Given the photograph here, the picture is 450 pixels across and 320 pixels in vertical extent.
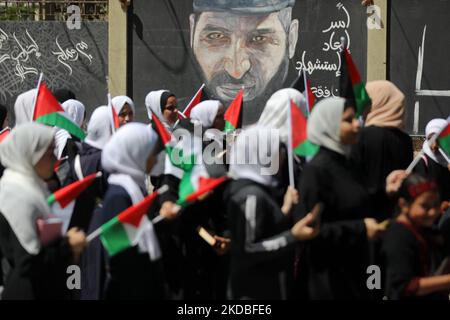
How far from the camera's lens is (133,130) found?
14.8 ft

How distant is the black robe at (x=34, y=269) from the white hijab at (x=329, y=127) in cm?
133

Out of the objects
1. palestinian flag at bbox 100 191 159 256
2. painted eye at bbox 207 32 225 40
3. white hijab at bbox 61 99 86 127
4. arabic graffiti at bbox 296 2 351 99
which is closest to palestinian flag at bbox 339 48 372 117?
palestinian flag at bbox 100 191 159 256

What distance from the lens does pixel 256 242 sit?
4.25m

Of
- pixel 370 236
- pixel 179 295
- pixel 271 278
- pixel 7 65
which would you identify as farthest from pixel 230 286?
pixel 7 65

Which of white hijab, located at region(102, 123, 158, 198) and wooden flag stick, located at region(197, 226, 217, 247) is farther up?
white hijab, located at region(102, 123, 158, 198)

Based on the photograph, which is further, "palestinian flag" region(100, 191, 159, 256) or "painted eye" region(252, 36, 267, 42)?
"painted eye" region(252, 36, 267, 42)

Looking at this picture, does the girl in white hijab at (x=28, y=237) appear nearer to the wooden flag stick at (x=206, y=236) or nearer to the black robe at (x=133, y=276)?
the black robe at (x=133, y=276)

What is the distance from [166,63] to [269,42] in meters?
1.63

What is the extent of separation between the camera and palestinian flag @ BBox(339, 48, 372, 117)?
5262 mm

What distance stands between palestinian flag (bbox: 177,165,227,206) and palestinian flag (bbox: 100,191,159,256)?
38cm

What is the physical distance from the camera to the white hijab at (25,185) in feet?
13.7

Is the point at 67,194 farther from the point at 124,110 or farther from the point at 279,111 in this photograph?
the point at 124,110

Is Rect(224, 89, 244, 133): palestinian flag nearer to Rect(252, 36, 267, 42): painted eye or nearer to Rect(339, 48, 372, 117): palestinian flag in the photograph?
Rect(339, 48, 372, 117): palestinian flag

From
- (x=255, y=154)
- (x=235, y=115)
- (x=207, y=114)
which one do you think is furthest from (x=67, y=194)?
(x=235, y=115)
